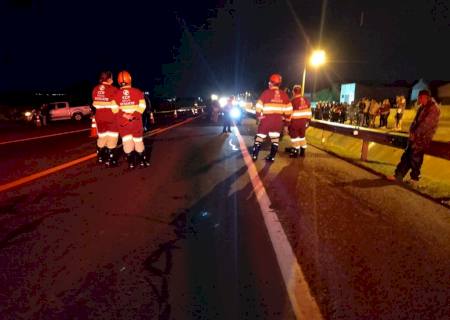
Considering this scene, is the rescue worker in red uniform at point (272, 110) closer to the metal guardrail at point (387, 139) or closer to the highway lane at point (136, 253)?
the metal guardrail at point (387, 139)

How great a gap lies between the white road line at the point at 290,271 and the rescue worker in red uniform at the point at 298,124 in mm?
5185

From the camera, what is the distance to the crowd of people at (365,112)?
2096cm

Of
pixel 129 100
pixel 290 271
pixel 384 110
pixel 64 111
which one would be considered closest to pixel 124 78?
pixel 129 100

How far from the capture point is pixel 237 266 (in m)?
3.78

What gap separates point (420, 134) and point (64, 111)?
32558mm

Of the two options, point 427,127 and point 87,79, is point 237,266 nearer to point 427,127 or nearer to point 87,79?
point 427,127

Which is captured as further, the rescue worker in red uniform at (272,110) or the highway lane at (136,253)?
the rescue worker in red uniform at (272,110)

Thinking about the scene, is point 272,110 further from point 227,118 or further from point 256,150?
Result: point 227,118

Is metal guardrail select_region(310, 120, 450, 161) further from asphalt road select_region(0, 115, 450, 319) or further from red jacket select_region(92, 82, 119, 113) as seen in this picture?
red jacket select_region(92, 82, 119, 113)

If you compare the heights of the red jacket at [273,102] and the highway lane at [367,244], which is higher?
the red jacket at [273,102]

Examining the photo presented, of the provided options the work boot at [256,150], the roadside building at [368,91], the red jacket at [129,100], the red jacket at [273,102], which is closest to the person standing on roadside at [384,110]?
the red jacket at [273,102]

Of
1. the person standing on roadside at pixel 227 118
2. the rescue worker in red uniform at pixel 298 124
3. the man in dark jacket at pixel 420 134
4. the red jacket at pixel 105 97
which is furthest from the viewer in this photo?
the person standing on roadside at pixel 227 118

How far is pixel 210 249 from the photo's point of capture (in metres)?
4.19

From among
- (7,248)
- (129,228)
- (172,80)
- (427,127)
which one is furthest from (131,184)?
(172,80)
